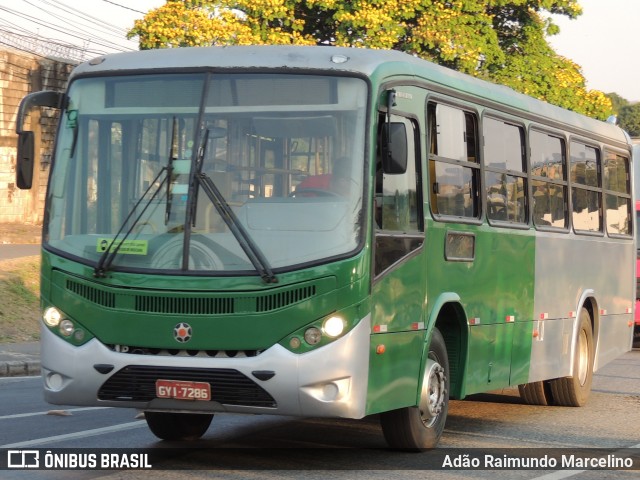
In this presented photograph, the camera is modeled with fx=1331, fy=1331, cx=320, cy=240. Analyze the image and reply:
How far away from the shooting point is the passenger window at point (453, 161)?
10039 millimetres

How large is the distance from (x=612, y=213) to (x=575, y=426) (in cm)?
402

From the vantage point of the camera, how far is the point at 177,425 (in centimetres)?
1019

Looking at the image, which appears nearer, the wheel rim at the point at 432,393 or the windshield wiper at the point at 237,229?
the windshield wiper at the point at 237,229

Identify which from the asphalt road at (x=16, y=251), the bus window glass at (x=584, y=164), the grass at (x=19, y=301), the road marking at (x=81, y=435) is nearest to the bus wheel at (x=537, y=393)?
the bus window glass at (x=584, y=164)

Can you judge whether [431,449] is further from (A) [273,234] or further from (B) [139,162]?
(B) [139,162]

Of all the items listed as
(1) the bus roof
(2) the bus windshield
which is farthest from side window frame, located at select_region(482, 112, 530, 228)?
(2) the bus windshield

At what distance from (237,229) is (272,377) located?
3.23 feet

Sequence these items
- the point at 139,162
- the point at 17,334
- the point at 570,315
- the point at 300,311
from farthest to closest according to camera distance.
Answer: the point at 17,334 < the point at 570,315 < the point at 139,162 < the point at 300,311

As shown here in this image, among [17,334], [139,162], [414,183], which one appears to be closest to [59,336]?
[139,162]

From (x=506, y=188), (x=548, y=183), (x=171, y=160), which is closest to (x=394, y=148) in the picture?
(x=171, y=160)

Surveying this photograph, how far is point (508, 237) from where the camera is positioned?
11500 mm

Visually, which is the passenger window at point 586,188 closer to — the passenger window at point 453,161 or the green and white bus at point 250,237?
the passenger window at point 453,161

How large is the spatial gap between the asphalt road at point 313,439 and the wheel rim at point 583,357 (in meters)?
0.31

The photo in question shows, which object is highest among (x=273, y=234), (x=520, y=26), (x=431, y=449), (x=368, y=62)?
(x=520, y=26)
